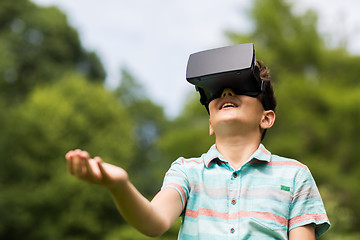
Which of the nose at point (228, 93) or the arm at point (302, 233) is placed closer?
the arm at point (302, 233)

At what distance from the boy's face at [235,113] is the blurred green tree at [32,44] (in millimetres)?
20671

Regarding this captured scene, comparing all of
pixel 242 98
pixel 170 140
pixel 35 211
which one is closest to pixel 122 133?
pixel 170 140

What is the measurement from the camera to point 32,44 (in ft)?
75.8

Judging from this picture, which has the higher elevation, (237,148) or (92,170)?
(237,148)

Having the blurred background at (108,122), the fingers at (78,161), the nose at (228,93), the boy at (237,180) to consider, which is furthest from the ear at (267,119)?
the blurred background at (108,122)

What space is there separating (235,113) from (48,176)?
18644 mm

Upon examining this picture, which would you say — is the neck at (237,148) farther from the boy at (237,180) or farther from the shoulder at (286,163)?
the shoulder at (286,163)

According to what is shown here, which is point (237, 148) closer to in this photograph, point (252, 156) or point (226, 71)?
point (252, 156)

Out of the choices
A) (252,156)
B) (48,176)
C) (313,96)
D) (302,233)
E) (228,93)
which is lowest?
(302,233)

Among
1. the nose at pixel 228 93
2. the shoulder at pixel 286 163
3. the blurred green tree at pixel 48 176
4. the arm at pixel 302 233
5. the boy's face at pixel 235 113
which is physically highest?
the blurred green tree at pixel 48 176

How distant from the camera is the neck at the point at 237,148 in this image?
244 centimetres

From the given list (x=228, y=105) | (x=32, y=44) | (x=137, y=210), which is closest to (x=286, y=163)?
(x=228, y=105)

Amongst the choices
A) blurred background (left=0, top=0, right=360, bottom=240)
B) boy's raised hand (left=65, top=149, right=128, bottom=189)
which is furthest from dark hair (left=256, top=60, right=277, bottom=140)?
blurred background (left=0, top=0, right=360, bottom=240)

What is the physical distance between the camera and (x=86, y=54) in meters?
25.6
